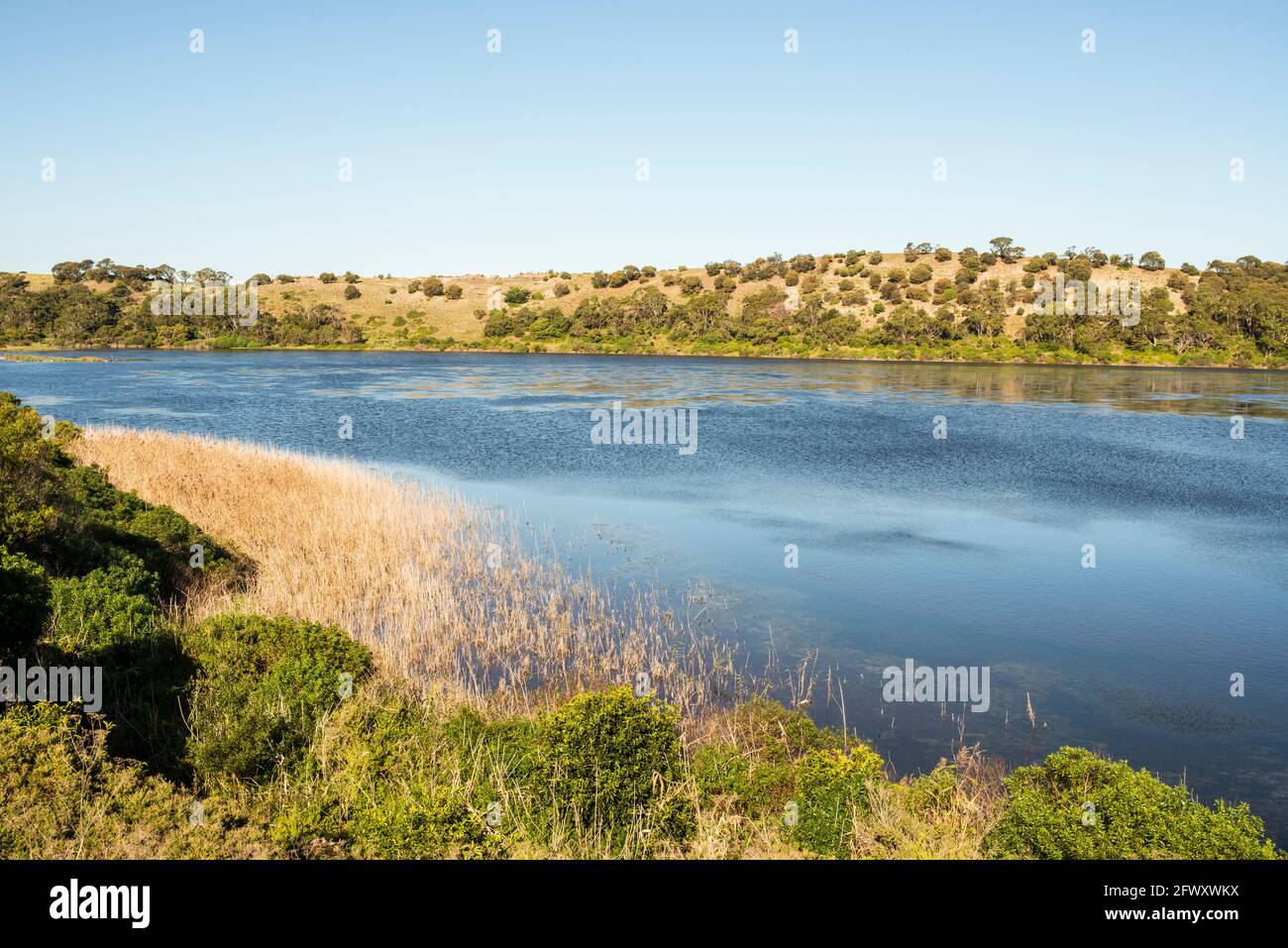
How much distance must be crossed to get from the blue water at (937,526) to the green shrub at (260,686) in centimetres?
679

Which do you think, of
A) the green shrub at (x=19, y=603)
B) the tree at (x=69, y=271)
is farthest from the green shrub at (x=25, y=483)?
the tree at (x=69, y=271)

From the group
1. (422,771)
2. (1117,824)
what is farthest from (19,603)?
(1117,824)

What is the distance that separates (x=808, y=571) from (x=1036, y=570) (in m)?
5.31

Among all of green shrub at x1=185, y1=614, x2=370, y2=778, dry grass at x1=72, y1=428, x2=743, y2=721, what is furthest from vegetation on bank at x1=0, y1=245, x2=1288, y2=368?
green shrub at x1=185, y1=614, x2=370, y2=778

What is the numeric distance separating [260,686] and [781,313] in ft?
351

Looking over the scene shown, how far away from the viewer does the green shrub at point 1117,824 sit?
7.45m

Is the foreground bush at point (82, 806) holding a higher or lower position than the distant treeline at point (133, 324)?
lower

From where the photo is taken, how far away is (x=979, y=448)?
39.2 m

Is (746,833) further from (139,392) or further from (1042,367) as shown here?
(1042,367)

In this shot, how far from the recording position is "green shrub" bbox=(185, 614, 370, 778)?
9.40 meters

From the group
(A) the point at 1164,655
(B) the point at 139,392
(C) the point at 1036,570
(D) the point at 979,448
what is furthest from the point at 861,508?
(B) the point at 139,392

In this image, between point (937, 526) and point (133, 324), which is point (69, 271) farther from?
A: point (937, 526)

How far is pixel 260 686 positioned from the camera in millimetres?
10914

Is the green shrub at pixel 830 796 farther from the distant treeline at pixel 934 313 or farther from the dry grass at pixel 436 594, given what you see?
the distant treeline at pixel 934 313
